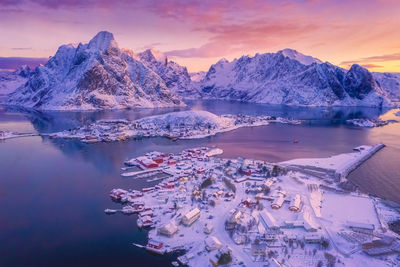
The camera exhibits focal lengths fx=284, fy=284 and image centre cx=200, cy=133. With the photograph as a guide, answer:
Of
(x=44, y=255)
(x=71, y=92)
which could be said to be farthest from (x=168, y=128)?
(x=71, y=92)

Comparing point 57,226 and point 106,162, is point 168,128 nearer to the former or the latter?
point 106,162

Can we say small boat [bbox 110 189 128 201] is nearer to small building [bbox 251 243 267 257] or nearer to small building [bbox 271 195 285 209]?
small building [bbox 251 243 267 257]

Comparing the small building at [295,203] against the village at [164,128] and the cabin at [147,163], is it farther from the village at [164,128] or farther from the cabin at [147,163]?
the village at [164,128]

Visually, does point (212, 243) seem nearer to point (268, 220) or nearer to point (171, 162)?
point (268, 220)

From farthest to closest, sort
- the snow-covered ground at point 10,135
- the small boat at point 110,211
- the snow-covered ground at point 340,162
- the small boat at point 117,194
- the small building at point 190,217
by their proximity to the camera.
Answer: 1. the snow-covered ground at point 10,135
2. the snow-covered ground at point 340,162
3. the small boat at point 117,194
4. the small boat at point 110,211
5. the small building at point 190,217

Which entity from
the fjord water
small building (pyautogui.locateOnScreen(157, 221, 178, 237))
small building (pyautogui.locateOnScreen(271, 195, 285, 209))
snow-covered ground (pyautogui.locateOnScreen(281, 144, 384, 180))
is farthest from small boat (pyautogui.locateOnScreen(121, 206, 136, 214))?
snow-covered ground (pyautogui.locateOnScreen(281, 144, 384, 180))

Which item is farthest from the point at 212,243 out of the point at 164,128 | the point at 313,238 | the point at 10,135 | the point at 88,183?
the point at 10,135

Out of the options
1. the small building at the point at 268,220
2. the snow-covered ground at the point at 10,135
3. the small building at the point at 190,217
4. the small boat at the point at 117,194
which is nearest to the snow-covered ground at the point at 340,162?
the small building at the point at 268,220
